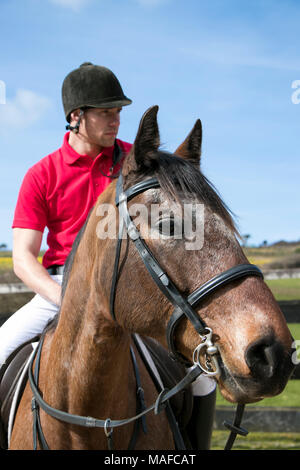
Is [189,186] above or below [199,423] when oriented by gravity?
above

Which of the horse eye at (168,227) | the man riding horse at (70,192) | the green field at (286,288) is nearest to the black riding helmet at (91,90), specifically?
the man riding horse at (70,192)

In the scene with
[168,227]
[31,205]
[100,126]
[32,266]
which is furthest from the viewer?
[100,126]

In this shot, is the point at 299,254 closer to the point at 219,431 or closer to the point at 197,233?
the point at 219,431

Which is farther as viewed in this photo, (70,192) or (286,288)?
A: (286,288)

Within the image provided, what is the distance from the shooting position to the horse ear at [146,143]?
7.19ft

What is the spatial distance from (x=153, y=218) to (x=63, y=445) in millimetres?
1293

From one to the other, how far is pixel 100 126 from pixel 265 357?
2.11m

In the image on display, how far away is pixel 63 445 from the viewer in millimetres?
2441

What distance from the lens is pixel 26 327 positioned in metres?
3.22

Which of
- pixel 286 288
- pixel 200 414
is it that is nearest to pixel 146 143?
pixel 200 414

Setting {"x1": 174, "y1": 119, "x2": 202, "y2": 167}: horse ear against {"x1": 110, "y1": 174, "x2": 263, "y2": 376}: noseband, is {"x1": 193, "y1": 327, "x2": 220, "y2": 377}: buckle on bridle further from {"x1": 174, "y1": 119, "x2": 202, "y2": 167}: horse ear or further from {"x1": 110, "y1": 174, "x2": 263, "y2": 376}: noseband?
{"x1": 174, "y1": 119, "x2": 202, "y2": 167}: horse ear

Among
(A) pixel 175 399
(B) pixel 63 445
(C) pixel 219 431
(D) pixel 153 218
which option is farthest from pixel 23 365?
(C) pixel 219 431

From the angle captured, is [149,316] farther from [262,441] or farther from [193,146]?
[262,441]

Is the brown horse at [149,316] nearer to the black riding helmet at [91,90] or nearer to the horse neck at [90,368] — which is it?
the horse neck at [90,368]
